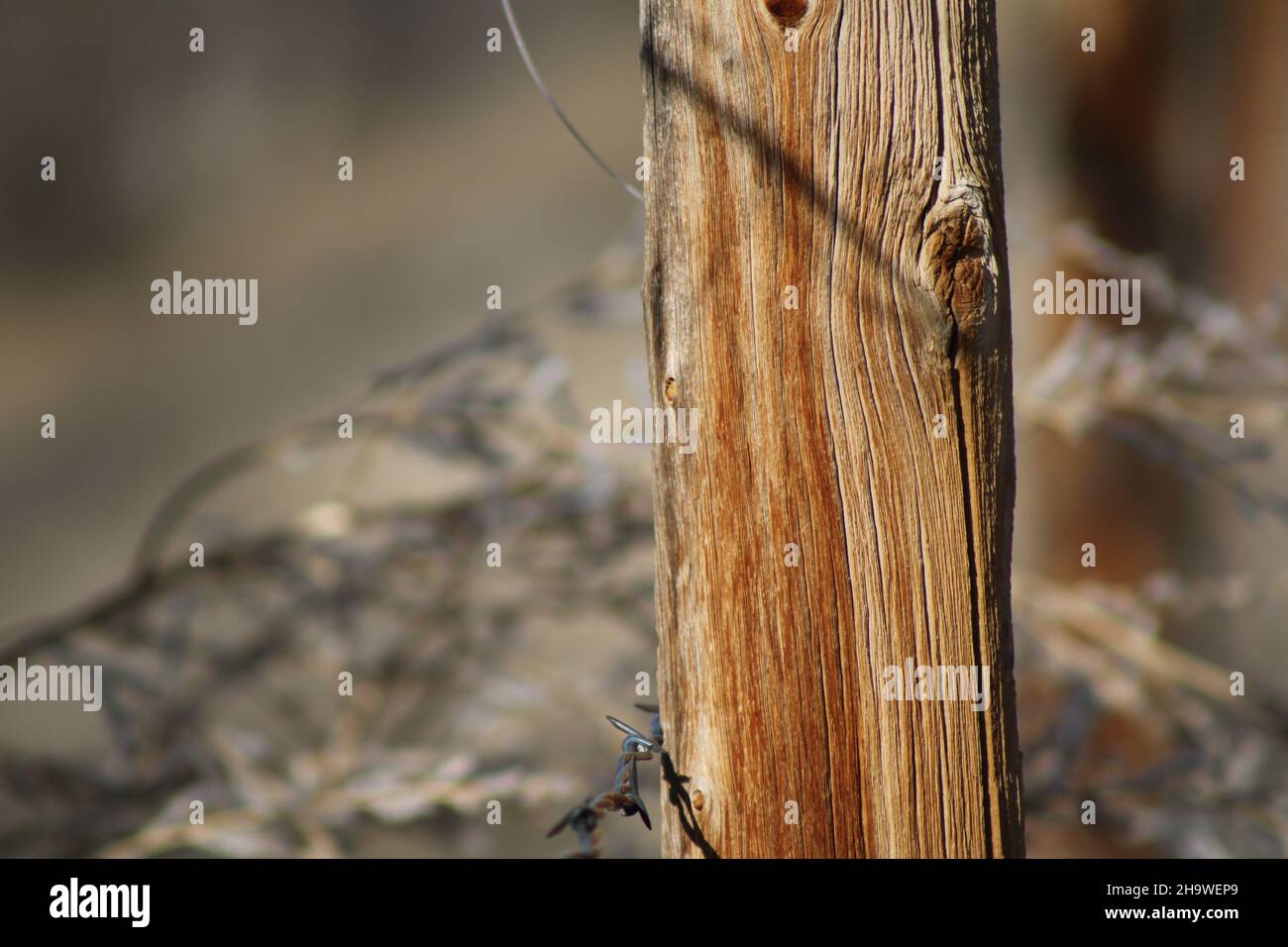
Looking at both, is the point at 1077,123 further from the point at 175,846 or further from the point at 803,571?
the point at 175,846

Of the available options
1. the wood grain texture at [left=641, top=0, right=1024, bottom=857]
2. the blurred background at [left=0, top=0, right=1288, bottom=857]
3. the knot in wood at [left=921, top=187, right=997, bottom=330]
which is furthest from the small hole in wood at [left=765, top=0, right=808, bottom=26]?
the blurred background at [left=0, top=0, right=1288, bottom=857]

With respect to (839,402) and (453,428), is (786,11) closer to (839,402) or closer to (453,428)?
(839,402)

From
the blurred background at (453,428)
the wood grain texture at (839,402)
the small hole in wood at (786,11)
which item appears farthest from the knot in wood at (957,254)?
the blurred background at (453,428)

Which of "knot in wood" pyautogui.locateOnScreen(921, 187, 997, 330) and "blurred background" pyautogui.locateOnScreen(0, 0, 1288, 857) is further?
"blurred background" pyautogui.locateOnScreen(0, 0, 1288, 857)

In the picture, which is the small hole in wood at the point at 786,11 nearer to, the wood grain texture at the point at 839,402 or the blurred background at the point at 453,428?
the wood grain texture at the point at 839,402

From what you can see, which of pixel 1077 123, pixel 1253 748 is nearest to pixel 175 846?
pixel 1253 748

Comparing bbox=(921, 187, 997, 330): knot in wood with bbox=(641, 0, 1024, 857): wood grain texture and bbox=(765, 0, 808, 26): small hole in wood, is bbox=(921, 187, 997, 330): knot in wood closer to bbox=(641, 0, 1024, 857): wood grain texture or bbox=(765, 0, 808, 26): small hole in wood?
bbox=(641, 0, 1024, 857): wood grain texture
